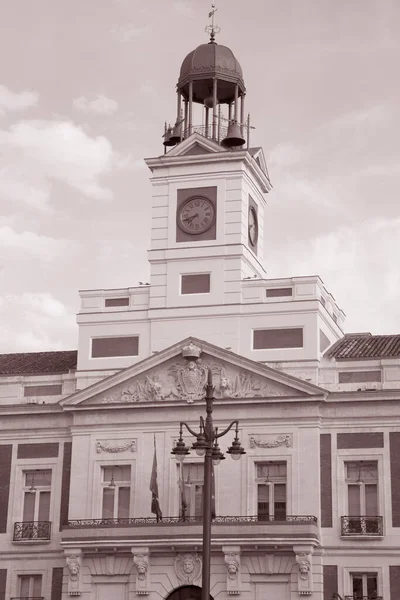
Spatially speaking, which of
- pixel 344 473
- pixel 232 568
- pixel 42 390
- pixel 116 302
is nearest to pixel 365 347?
pixel 344 473

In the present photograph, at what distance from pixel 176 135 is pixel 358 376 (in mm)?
13422

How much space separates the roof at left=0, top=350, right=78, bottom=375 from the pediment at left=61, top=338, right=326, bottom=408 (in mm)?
3045

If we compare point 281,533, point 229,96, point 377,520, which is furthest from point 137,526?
point 229,96

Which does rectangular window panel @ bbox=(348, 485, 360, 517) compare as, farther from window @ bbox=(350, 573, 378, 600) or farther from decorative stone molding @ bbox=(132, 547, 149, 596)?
decorative stone molding @ bbox=(132, 547, 149, 596)

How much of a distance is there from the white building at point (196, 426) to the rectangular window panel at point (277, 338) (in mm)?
82

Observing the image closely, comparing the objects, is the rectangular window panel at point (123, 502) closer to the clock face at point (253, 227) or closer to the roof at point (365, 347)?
the roof at point (365, 347)

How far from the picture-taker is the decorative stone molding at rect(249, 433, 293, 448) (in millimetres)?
44344

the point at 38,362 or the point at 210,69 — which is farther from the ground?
the point at 210,69

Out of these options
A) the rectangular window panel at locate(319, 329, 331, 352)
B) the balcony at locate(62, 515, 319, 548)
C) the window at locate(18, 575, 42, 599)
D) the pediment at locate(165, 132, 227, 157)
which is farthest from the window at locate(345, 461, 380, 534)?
→ the pediment at locate(165, 132, 227, 157)

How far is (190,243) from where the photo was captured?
1906 inches

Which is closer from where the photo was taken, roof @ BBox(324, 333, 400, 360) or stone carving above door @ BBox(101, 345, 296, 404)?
stone carving above door @ BBox(101, 345, 296, 404)

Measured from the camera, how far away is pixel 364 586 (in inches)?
1681

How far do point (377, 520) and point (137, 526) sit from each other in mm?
8744

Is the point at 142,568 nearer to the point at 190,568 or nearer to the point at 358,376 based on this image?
the point at 190,568
